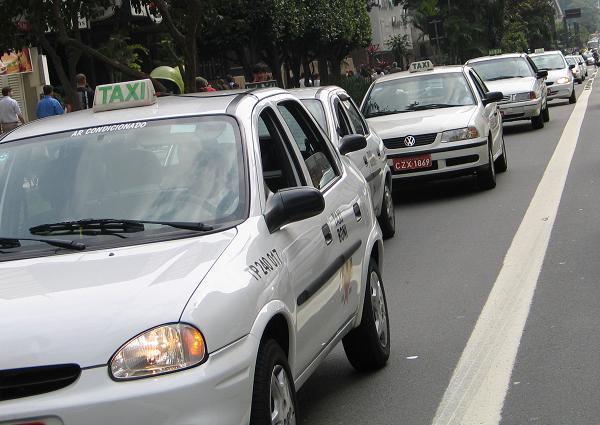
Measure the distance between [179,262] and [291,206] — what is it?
706mm

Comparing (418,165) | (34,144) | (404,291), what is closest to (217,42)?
(418,165)

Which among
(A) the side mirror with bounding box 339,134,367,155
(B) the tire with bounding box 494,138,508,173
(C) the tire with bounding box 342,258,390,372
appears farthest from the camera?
(B) the tire with bounding box 494,138,508,173

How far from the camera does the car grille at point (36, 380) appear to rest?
12.3 feet

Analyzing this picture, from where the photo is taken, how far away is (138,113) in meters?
5.55

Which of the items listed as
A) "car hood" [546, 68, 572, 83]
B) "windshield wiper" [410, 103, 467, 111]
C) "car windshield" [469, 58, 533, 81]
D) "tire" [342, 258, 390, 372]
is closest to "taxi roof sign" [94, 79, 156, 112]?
"tire" [342, 258, 390, 372]

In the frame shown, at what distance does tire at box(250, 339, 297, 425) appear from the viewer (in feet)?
13.6

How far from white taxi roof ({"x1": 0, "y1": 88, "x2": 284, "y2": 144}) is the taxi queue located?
0.01 metres

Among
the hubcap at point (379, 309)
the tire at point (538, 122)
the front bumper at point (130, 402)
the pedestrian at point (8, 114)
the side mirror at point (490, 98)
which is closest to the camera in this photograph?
the front bumper at point (130, 402)

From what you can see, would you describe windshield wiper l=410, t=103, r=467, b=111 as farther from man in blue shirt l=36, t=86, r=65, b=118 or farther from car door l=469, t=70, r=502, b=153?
man in blue shirt l=36, t=86, r=65, b=118

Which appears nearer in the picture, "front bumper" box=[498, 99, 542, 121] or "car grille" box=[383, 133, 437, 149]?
"car grille" box=[383, 133, 437, 149]

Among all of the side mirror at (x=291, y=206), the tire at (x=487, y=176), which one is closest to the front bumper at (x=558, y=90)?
the tire at (x=487, y=176)

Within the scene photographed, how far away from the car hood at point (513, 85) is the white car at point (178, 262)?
18246 mm

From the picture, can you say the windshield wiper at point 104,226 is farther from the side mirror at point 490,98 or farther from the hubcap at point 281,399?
the side mirror at point 490,98

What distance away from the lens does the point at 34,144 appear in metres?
5.49
